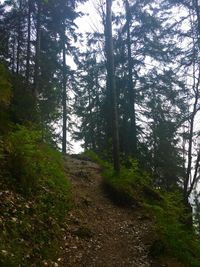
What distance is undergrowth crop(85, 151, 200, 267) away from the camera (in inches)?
330

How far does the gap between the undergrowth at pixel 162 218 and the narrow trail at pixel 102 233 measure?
347 millimetres

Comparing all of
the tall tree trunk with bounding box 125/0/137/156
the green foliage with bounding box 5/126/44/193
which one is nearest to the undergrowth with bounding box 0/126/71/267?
the green foliage with bounding box 5/126/44/193

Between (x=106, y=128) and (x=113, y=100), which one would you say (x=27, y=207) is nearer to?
(x=113, y=100)

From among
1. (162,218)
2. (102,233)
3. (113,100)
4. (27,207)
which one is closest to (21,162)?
(27,207)

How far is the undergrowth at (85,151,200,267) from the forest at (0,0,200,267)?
0.03 metres

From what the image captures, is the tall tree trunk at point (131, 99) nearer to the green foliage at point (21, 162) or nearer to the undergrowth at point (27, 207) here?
the undergrowth at point (27, 207)

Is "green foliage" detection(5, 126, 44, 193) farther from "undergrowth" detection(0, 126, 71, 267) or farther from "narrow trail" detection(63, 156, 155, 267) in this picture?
"narrow trail" detection(63, 156, 155, 267)

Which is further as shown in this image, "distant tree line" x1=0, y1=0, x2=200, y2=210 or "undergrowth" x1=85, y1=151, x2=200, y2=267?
"distant tree line" x1=0, y1=0, x2=200, y2=210

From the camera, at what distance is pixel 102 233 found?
31.1 feet

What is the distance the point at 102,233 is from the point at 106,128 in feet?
43.1

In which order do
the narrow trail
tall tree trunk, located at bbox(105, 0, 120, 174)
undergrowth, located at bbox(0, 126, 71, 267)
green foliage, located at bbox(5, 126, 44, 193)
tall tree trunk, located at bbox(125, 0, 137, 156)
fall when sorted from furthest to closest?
tall tree trunk, located at bbox(125, 0, 137, 156) → tall tree trunk, located at bbox(105, 0, 120, 174) → green foliage, located at bbox(5, 126, 44, 193) → the narrow trail → undergrowth, located at bbox(0, 126, 71, 267)

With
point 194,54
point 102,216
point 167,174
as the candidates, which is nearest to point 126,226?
point 102,216

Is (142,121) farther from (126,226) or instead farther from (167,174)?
(126,226)

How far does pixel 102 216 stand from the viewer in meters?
10.9
